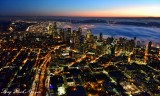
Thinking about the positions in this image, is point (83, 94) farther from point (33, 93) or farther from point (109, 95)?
point (33, 93)

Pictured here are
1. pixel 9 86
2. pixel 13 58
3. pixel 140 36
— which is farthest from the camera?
pixel 140 36

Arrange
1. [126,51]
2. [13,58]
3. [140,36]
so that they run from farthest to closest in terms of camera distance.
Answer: [140,36], [126,51], [13,58]

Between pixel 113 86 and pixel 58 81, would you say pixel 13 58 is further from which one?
pixel 113 86

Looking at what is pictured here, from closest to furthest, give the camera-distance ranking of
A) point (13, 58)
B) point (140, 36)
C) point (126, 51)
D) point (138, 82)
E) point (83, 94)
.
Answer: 1. point (83, 94)
2. point (138, 82)
3. point (13, 58)
4. point (126, 51)
5. point (140, 36)

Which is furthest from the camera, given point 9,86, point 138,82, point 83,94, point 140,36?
point 140,36

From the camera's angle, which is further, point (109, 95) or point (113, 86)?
point (113, 86)

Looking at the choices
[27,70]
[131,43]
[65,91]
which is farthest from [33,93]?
[131,43]

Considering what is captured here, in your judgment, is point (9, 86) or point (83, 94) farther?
point (9, 86)

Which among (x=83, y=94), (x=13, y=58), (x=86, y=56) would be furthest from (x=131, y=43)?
(x=83, y=94)
